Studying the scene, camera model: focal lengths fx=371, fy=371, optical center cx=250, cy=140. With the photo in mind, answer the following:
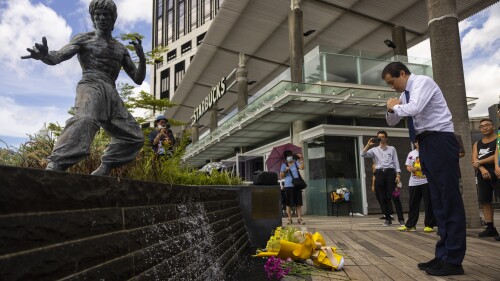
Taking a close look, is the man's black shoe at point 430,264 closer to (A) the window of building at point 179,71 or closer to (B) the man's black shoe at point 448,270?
(B) the man's black shoe at point 448,270

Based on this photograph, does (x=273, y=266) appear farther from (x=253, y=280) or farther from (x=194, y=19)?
(x=194, y=19)

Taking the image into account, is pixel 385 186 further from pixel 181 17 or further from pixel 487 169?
pixel 181 17

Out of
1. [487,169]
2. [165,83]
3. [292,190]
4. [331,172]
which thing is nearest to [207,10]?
[165,83]

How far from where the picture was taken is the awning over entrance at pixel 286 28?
1756cm

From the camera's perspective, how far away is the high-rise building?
51.0 meters

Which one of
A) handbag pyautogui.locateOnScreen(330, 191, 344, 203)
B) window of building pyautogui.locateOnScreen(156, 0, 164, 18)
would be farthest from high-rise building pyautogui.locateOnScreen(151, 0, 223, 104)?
handbag pyautogui.locateOnScreen(330, 191, 344, 203)

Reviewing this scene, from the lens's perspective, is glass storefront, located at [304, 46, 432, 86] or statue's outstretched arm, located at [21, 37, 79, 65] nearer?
statue's outstretched arm, located at [21, 37, 79, 65]

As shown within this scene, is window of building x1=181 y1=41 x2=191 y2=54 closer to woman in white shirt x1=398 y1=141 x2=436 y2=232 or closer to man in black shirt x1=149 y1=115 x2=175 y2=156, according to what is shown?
man in black shirt x1=149 y1=115 x2=175 y2=156

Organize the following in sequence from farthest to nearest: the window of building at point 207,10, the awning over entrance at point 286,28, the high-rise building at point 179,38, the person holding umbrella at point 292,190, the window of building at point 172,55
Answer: the window of building at point 172,55 < the high-rise building at point 179,38 < the window of building at point 207,10 < the awning over entrance at point 286,28 < the person holding umbrella at point 292,190

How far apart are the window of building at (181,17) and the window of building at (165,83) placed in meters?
5.76

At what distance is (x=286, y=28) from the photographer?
2012cm

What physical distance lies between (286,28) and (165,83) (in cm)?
Result: 3832

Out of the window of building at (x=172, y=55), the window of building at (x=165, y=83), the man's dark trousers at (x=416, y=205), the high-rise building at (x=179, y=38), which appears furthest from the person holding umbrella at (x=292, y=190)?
the window of building at (x=172, y=55)

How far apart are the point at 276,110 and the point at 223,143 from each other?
844 cm
